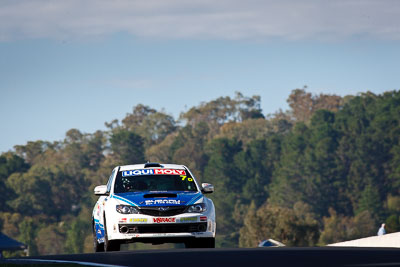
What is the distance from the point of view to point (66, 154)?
194 m

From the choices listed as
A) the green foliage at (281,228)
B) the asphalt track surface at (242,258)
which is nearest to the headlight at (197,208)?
the asphalt track surface at (242,258)

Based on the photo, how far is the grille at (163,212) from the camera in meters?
18.0

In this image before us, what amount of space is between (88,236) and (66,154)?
60653 millimetres

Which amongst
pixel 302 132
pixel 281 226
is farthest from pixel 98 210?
pixel 302 132

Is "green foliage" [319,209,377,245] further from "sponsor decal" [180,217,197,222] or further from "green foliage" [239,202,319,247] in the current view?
"sponsor decal" [180,217,197,222]

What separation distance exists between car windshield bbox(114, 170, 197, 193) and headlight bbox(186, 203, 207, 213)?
32.9 inches

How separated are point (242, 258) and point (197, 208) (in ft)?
11.4

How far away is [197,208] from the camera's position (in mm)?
18281

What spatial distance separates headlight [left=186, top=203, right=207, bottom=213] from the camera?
18203 millimetres

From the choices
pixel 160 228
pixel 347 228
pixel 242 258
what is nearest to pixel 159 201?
pixel 160 228

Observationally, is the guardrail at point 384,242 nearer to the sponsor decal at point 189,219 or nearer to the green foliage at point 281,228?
the sponsor decal at point 189,219

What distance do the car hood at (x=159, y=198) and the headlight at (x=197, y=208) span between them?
0.07 meters

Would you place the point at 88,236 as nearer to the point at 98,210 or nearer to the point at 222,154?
the point at 222,154

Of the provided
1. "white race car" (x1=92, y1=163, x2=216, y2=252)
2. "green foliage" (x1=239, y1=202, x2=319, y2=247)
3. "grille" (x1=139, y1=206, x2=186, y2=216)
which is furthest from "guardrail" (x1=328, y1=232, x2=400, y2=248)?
"green foliage" (x1=239, y1=202, x2=319, y2=247)
